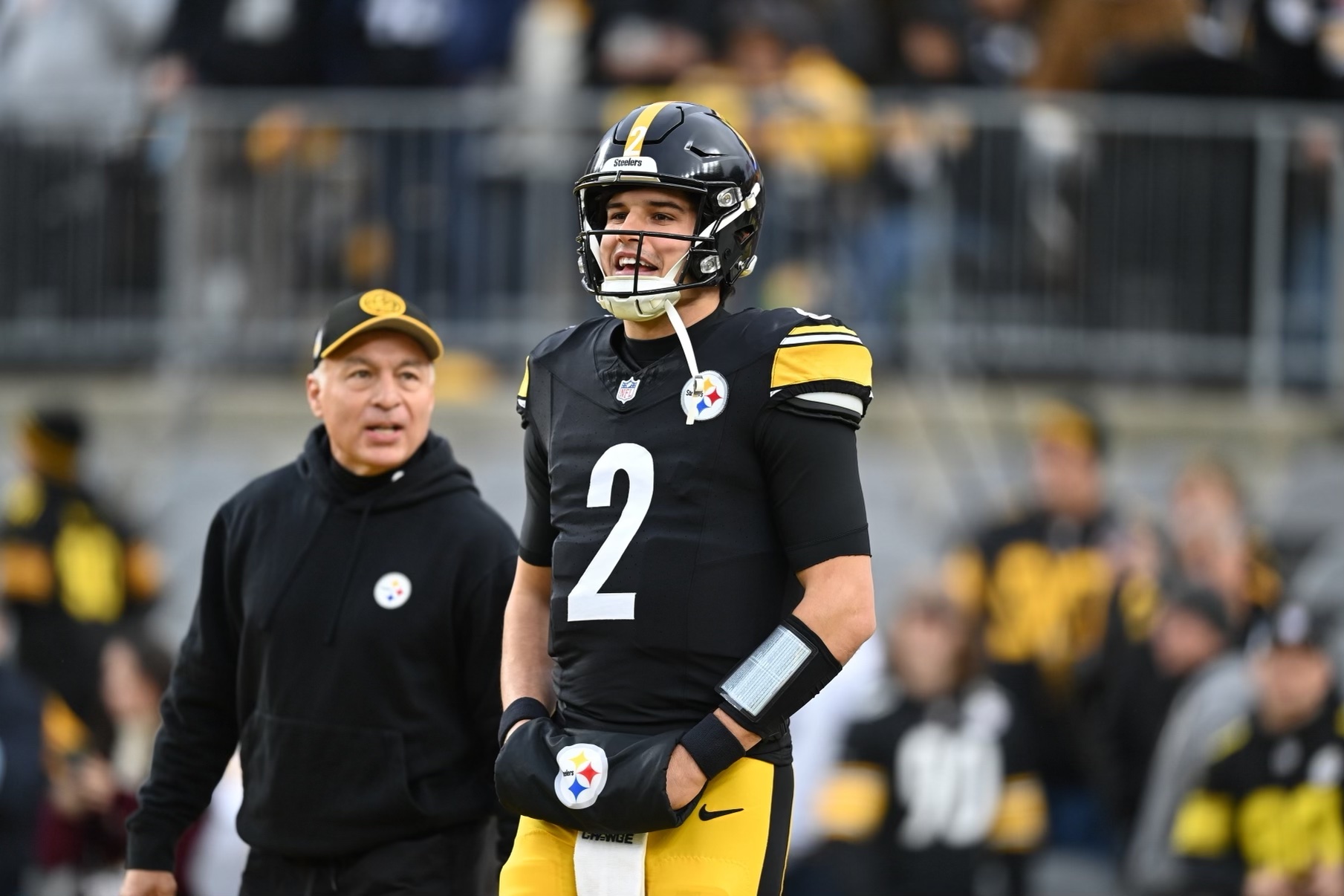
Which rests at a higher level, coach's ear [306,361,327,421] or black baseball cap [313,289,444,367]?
black baseball cap [313,289,444,367]

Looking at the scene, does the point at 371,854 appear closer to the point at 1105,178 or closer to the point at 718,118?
the point at 718,118

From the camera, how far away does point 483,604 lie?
5.88 meters

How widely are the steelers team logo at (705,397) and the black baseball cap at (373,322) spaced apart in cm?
128

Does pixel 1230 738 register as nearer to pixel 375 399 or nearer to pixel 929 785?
pixel 929 785

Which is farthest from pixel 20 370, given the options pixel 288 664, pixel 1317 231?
pixel 288 664

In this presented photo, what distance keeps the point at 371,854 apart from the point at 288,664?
51cm

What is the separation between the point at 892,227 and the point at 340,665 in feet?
23.7

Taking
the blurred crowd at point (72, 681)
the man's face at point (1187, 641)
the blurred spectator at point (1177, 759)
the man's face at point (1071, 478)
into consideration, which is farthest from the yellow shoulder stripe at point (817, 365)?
the man's face at point (1071, 478)

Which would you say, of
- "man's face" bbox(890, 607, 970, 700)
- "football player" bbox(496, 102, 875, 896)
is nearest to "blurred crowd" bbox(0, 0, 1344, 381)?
"man's face" bbox(890, 607, 970, 700)

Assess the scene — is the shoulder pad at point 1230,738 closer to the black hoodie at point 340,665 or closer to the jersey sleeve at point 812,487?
the black hoodie at point 340,665

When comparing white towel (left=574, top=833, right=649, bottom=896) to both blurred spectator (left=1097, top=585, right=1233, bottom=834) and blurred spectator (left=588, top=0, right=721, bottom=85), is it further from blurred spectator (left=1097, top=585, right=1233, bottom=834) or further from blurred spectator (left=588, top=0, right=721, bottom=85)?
blurred spectator (left=588, top=0, right=721, bottom=85)

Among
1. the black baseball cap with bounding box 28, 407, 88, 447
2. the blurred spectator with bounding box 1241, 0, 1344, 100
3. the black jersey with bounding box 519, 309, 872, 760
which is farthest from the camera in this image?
the blurred spectator with bounding box 1241, 0, 1344, 100

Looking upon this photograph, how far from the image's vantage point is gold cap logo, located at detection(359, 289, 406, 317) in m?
5.95

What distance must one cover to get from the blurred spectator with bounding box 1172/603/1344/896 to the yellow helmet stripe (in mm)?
5358
